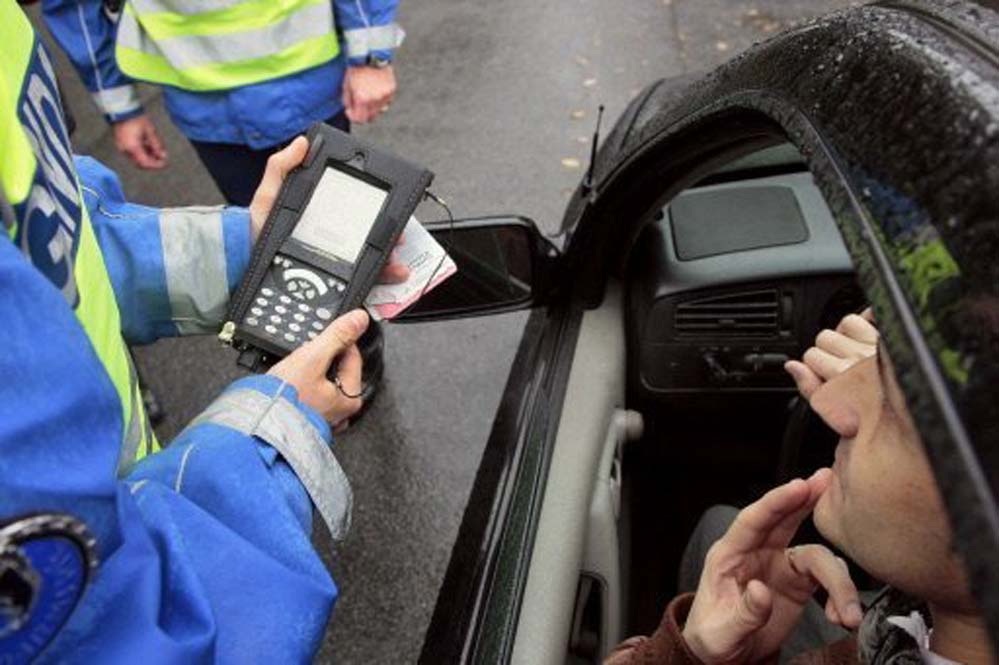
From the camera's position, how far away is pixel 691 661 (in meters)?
1.11

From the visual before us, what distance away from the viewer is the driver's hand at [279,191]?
1.40 m

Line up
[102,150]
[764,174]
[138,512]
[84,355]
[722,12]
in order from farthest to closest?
[722,12], [102,150], [764,174], [138,512], [84,355]

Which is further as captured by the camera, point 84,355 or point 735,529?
point 735,529

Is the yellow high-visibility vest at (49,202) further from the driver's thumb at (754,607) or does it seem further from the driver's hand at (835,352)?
the driver's hand at (835,352)

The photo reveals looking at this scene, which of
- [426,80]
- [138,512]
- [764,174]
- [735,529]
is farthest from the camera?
[426,80]

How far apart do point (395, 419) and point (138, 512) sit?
2.23m

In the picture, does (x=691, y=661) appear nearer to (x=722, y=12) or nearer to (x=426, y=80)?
(x=426, y=80)

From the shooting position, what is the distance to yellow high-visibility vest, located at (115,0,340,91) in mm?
2012

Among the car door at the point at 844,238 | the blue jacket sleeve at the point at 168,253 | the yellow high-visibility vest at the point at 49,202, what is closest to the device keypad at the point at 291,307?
the blue jacket sleeve at the point at 168,253

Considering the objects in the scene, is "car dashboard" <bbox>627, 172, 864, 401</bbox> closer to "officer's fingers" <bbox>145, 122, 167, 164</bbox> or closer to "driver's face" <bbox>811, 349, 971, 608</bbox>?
"driver's face" <bbox>811, 349, 971, 608</bbox>

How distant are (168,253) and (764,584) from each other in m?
1.07

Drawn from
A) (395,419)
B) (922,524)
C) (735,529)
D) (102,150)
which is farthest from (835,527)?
(102,150)

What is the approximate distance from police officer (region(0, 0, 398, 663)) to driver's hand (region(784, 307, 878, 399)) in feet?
2.18

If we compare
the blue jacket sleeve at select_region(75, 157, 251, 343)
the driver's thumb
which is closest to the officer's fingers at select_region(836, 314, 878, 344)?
the driver's thumb
